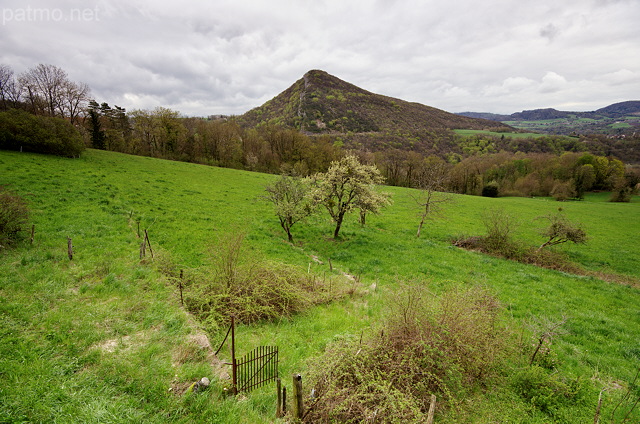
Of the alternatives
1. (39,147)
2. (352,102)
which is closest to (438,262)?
(39,147)

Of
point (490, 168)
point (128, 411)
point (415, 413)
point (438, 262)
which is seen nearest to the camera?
point (128, 411)

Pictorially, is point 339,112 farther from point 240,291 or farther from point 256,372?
point 256,372

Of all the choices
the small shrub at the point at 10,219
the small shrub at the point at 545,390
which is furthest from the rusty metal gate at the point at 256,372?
the small shrub at the point at 10,219

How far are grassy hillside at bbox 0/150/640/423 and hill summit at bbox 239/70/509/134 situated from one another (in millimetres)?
67896

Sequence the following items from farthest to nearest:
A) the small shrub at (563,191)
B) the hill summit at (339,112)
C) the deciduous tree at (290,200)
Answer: the hill summit at (339,112) → the small shrub at (563,191) → the deciduous tree at (290,200)

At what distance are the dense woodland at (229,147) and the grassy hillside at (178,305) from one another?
7.87 metres

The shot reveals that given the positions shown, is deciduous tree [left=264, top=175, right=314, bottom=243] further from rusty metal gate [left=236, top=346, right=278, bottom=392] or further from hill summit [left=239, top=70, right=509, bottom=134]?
hill summit [left=239, top=70, right=509, bottom=134]

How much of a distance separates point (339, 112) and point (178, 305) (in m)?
98.0

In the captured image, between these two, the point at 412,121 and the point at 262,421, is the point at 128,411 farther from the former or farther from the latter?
the point at 412,121

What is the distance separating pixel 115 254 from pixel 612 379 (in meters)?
16.6

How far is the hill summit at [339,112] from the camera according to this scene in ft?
288

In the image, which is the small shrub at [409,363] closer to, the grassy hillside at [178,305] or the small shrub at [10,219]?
the grassy hillside at [178,305]

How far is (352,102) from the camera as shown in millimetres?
105688

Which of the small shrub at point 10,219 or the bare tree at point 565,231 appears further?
the bare tree at point 565,231
